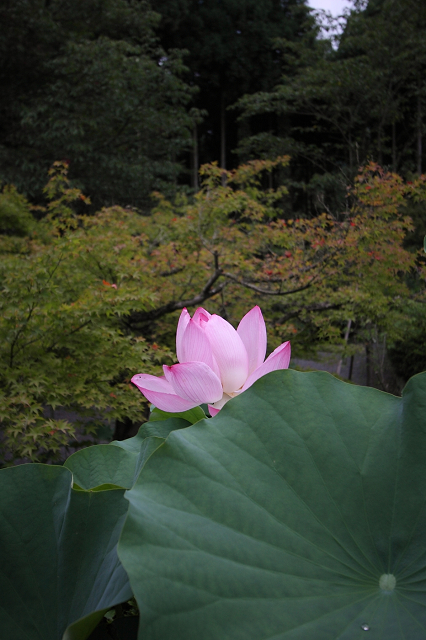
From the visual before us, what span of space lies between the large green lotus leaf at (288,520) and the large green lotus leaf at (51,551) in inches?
2.6

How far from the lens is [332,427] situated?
385mm

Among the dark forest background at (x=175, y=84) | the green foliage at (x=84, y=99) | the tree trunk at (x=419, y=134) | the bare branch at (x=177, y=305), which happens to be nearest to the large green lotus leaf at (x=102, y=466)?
the bare branch at (x=177, y=305)

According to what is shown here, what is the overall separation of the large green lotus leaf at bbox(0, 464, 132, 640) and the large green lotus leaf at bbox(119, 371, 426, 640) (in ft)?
0.22

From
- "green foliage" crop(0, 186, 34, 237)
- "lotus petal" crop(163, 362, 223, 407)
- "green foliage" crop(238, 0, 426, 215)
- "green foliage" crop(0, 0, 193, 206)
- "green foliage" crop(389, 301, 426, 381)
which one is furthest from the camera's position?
"green foliage" crop(238, 0, 426, 215)

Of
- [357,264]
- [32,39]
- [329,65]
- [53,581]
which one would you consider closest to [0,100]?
[32,39]

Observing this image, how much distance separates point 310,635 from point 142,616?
0.11 meters

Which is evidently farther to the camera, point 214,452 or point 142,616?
point 214,452

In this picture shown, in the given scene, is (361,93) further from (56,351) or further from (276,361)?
(276,361)

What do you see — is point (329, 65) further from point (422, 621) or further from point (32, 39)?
point (422, 621)

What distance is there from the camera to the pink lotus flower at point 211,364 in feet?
1.41

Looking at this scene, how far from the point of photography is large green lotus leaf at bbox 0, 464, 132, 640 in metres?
0.35

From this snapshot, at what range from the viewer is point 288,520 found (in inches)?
13.4

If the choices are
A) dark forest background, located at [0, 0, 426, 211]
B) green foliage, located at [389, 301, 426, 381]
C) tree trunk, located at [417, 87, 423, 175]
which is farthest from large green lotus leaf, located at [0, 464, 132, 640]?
tree trunk, located at [417, 87, 423, 175]

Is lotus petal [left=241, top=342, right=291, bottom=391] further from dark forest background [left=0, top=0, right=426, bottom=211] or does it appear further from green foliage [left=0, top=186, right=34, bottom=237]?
dark forest background [left=0, top=0, right=426, bottom=211]
